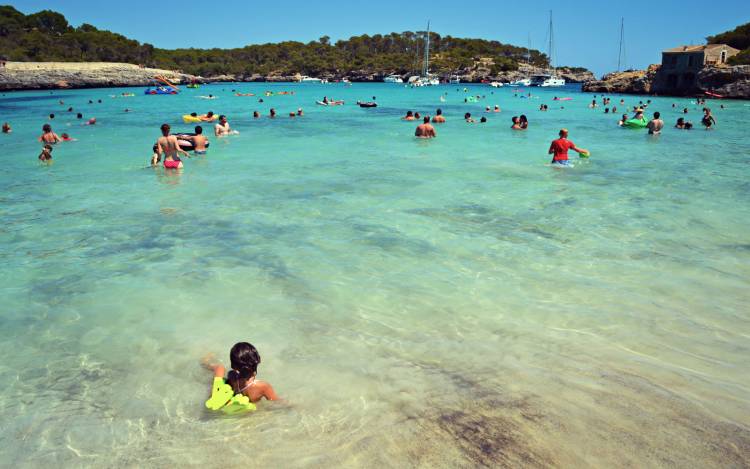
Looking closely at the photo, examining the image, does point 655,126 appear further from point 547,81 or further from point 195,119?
point 547,81

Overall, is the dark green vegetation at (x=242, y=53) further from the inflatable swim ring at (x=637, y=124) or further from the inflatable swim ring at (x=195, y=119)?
the inflatable swim ring at (x=637, y=124)

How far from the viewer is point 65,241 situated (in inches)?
354

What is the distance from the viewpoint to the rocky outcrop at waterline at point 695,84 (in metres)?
59.9

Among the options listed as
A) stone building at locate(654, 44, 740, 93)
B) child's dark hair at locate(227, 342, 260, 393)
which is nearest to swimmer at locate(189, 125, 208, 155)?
child's dark hair at locate(227, 342, 260, 393)

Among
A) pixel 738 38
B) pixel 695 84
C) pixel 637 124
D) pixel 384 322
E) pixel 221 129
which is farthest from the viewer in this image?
pixel 738 38

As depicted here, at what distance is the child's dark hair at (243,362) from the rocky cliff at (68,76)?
99.2 meters

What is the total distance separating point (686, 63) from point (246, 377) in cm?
7842

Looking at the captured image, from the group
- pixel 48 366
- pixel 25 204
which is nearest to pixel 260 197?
pixel 25 204

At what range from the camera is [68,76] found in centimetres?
9050

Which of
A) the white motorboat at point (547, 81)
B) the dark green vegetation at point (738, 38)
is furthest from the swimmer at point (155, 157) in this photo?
the white motorboat at point (547, 81)

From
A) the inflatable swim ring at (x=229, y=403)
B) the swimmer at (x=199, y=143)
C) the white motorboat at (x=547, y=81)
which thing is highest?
the white motorboat at (x=547, y=81)

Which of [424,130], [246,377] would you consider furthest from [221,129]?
[246,377]

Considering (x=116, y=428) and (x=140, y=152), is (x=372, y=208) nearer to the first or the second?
(x=116, y=428)

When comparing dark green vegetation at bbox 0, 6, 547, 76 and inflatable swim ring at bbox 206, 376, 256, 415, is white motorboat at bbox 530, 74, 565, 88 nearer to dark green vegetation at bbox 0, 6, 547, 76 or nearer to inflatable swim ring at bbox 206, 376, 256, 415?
dark green vegetation at bbox 0, 6, 547, 76
